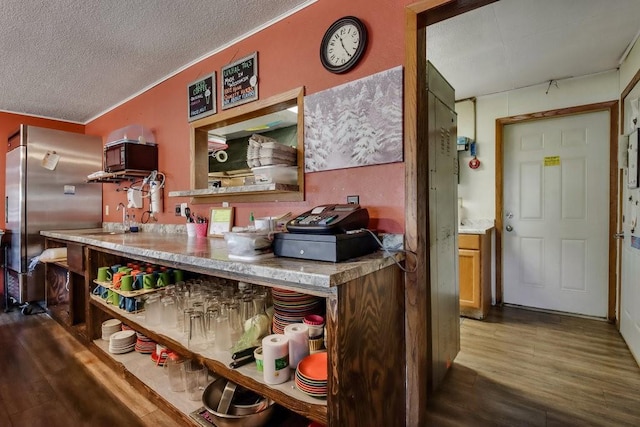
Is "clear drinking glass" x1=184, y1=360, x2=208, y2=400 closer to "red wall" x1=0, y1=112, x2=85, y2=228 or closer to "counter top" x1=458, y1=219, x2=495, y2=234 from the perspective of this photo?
"counter top" x1=458, y1=219, x2=495, y2=234

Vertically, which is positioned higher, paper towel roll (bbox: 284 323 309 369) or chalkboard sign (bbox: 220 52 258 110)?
chalkboard sign (bbox: 220 52 258 110)

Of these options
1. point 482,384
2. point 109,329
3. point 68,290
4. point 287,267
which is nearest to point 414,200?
point 287,267

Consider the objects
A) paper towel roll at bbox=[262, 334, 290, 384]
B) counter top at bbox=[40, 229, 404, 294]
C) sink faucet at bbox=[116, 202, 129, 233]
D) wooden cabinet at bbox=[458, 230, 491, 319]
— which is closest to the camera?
counter top at bbox=[40, 229, 404, 294]

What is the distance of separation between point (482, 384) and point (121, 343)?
2.32 m

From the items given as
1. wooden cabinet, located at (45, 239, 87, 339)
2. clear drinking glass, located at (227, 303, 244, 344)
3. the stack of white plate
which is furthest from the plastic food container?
wooden cabinet, located at (45, 239, 87, 339)

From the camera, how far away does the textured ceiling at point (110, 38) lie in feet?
6.27

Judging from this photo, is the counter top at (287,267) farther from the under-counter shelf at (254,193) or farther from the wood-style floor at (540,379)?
the wood-style floor at (540,379)

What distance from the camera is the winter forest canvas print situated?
152cm

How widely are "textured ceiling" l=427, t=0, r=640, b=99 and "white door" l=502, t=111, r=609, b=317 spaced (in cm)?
55

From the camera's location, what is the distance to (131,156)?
282 centimetres

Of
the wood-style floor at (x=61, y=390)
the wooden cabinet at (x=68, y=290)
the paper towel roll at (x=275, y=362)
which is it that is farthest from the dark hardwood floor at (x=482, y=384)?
the paper towel roll at (x=275, y=362)

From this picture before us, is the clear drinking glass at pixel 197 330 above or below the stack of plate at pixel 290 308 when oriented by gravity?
below

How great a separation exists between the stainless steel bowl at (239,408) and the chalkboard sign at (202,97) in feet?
6.01

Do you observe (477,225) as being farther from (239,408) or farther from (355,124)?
(239,408)
